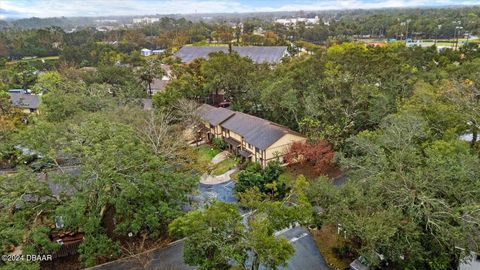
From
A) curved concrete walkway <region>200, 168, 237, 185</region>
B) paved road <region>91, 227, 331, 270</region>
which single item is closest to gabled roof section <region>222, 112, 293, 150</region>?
curved concrete walkway <region>200, 168, 237, 185</region>

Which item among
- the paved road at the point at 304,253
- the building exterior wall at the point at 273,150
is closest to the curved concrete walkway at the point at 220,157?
the building exterior wall at the point at 273,150

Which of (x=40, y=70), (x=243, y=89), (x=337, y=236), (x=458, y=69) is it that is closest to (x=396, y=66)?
(x=458, y=69)

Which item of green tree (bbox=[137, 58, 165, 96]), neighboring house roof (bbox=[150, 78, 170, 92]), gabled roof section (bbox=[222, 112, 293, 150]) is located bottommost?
gabled roof section (bbox=[222, 112, 293, 150])

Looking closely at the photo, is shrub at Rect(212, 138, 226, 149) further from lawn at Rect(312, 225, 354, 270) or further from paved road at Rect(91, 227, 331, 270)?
lawn at Rect(312, 225, 354, 270)

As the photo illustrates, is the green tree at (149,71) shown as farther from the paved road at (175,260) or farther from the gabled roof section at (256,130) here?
the paved road at (175,260)

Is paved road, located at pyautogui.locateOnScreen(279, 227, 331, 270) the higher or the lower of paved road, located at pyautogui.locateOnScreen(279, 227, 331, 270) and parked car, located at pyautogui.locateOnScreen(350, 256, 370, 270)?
the lower
